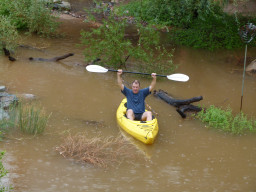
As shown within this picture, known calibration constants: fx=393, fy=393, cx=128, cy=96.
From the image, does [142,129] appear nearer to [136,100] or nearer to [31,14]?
[136,100]

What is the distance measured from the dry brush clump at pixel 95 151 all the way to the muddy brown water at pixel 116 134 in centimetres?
13

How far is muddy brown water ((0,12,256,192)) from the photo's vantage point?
612cm

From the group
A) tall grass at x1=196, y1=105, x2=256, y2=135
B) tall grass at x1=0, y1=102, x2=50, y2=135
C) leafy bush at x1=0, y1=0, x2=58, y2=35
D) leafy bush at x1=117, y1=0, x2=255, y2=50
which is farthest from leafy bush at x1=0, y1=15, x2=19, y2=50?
tall grass at x1=196, y1=105, x2=256, y2=135

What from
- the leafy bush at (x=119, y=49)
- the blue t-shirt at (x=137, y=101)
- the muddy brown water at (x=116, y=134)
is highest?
the leafy bush at (x=119, y=49)

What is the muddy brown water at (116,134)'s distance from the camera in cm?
612

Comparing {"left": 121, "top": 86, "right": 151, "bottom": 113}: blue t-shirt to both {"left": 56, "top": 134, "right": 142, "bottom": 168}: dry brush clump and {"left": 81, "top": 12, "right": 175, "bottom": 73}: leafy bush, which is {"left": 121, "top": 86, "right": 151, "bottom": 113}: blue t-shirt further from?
{"left": 81, "top": 12, "right": 175, "bottom": 73}: leafy bush

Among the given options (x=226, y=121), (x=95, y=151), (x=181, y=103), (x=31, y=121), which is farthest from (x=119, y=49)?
(x=95, y=151)

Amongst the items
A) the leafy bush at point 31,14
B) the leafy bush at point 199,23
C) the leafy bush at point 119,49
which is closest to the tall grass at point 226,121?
the leafy bush at point 119,49

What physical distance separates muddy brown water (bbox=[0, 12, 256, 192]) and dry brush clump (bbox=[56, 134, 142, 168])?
0.42 feet

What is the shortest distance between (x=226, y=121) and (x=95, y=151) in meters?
3.09

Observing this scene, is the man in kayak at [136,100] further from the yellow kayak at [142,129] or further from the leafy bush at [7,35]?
the leafy bush at [7,35]

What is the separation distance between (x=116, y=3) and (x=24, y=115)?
42.6 ft

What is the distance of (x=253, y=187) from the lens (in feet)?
20.3

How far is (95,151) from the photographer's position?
659 cm
